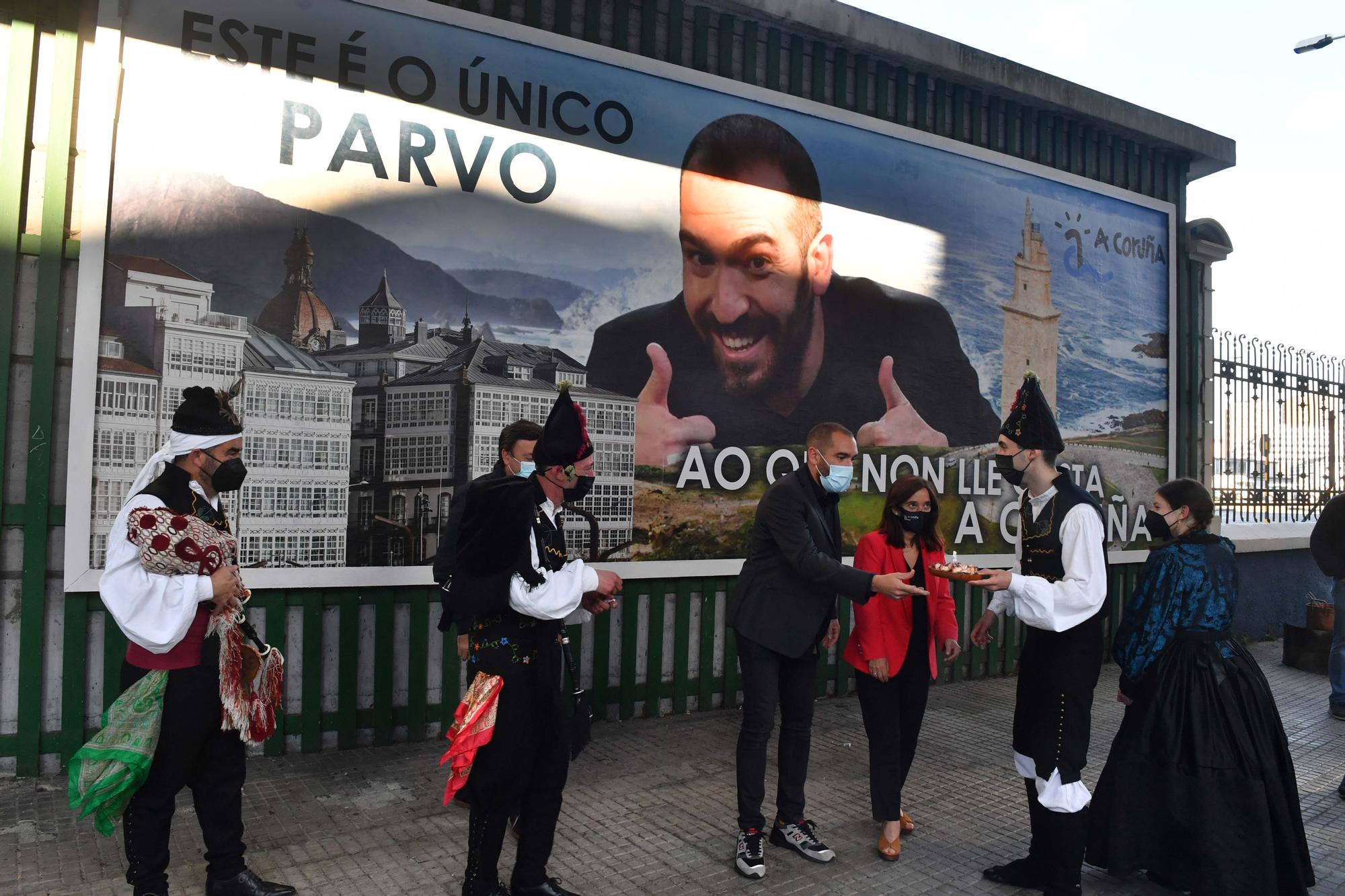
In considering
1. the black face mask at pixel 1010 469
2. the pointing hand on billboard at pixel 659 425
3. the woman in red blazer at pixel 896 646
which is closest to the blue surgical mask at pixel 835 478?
the woman in red blazer at pixel 896 646

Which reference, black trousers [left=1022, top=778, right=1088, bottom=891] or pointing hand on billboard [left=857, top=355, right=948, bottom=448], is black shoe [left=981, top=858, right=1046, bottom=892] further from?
pointing hand on billboard [left=857, top=355, right=948, bottom=448]

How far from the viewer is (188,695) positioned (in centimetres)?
344

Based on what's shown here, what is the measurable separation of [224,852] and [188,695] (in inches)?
26.9

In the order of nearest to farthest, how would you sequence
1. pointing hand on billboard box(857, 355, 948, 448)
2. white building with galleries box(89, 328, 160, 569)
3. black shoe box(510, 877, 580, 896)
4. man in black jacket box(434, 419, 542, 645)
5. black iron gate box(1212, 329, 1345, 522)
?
black shoe box(510, 877, 580, 896) → man in black jacket box(434, 419, 542, 645) → white building with galleries box(89, 328, 160, 569) → pointing hand on billboard box(857, 355, 948, 448) → black iron gate box(1212, 329, 1345, 522)

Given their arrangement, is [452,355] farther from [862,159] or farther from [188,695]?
[862,159]

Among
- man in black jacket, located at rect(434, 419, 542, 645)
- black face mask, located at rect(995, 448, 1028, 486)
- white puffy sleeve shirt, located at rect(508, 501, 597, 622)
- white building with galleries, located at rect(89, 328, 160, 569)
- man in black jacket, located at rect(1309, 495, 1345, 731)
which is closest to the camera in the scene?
white puffy sleeve shirt, located at rect(508, 501, 597, 622)

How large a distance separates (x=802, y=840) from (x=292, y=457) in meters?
3.57

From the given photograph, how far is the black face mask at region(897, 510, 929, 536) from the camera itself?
439 cm

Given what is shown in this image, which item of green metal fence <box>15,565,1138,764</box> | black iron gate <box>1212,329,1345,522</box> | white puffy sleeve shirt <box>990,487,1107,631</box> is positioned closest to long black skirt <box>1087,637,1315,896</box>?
green metal fence <box>15,565,1138,764</box>

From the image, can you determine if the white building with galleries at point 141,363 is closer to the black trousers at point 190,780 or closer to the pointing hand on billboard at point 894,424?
the black trousers at point 190,780

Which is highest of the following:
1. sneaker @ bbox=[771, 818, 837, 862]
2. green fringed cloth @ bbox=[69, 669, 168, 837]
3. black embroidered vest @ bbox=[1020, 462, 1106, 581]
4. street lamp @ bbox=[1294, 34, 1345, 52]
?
street lamp @ bbox=[1294, 34, 1345, 52]

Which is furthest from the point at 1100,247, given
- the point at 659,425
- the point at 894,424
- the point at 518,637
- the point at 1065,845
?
the point at 518,637

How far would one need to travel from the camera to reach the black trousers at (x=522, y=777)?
339cm

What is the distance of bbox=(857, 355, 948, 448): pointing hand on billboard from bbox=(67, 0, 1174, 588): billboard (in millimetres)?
34
